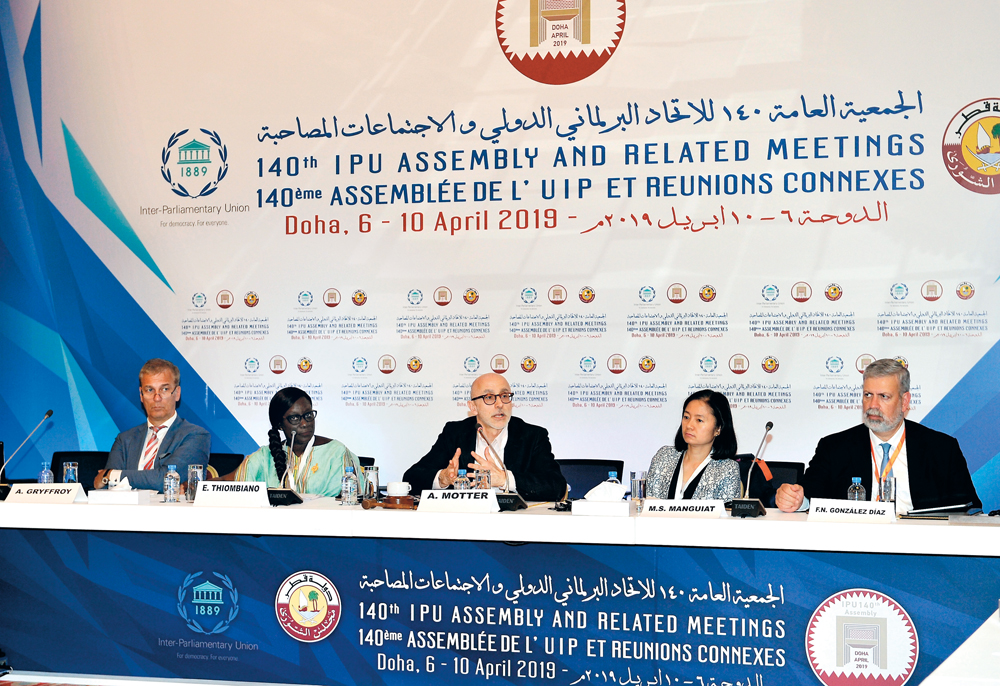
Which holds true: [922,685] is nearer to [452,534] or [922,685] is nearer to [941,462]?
[941,462]

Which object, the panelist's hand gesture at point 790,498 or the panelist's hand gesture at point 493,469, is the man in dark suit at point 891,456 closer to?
the panelist's hand gesture at point 790,498

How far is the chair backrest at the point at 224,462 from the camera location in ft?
14.7

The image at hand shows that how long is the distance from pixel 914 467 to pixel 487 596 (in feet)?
6.47

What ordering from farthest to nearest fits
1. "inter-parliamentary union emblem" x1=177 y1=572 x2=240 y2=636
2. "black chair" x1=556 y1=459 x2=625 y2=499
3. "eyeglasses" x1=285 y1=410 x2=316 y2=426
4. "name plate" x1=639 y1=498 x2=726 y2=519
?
"black chair" x1=556 y1=459 x2=625 y2=499, "eyeglasses" x1=285 y1=410 x2=316 y2=426, "inter-parliamentary union emblem" x1=177 y1=572 x2=240 y2=636, "name plate" x1=639 y1=498 x2=726 y2=519

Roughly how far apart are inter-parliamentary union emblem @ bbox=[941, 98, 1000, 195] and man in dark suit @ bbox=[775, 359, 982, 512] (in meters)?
1.18

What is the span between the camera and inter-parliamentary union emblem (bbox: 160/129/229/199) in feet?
16.6

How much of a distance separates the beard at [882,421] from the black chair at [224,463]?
300cm

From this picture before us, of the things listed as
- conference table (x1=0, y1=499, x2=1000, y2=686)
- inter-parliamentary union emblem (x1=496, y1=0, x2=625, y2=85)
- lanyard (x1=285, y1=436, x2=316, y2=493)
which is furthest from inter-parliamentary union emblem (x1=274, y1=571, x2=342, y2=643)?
inter-parliamentary union emblem (x1=496, y1=0, x2=625, y2=85)

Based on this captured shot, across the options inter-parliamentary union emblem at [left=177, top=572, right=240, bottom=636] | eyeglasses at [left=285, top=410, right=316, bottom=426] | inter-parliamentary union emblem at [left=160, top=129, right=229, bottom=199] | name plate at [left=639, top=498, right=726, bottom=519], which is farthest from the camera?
inter-parliamentary union emblem at [left=160, top=129, right=229, bottom=199]

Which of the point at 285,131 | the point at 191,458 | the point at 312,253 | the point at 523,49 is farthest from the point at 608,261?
the point at 191,458

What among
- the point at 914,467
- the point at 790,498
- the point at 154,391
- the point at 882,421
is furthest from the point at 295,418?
the point at 914,467

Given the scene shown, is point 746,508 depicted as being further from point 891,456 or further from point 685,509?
point 891,456

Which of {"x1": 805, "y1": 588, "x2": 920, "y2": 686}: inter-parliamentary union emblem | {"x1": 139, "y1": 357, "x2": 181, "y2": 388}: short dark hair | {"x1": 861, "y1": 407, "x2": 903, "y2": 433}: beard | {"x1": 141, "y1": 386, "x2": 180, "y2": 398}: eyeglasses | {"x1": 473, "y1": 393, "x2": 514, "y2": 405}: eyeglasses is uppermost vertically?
{"x1": 139, "y1": 357, "x2": 181, "y2": 388}: short dark hair

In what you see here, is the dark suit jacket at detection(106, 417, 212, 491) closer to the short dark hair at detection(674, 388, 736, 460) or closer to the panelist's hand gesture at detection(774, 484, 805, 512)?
the short dark hair at detection(674, 388, 736, 460)
